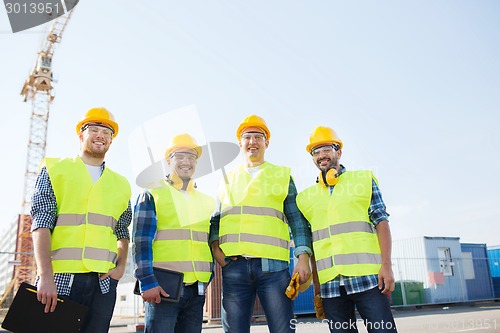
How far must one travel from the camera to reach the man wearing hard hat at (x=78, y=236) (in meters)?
3.00

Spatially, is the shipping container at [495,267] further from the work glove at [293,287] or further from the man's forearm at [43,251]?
the man's forearm at [43,251]

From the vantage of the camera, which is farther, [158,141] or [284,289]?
[158,141]

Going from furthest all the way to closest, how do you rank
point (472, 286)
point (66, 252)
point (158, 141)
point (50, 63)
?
1. point (50, 63)
2. point (472, 286)
3. point (158, 141)
4. point (66, 252)

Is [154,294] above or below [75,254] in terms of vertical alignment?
below

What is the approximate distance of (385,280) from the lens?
341cm

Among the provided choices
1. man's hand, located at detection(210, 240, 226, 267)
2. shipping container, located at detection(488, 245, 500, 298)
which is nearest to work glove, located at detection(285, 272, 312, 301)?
man's hand, located at detection(210, 240, 226, 267)

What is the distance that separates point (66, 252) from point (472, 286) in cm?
2651

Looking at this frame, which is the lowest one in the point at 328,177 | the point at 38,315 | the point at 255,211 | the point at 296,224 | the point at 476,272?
the point at 476,272

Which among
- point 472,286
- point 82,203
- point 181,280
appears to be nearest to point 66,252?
point 82,203

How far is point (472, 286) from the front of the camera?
81.1 ft

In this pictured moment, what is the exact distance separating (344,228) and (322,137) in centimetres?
88

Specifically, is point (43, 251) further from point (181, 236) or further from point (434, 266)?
point (434, 266)

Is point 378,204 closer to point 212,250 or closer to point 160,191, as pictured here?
point 212,250

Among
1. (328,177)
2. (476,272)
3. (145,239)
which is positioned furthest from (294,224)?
(476,272)
